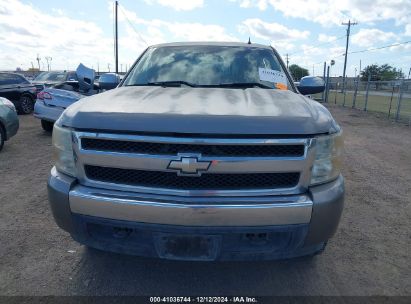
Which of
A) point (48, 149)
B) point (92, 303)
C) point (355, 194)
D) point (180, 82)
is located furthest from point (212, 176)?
point (48, 149)

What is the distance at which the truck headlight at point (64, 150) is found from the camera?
2.41 m

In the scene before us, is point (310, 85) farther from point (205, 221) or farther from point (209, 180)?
point (205, 221)

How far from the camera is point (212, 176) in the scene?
2236 mm

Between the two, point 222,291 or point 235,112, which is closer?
point 235,112

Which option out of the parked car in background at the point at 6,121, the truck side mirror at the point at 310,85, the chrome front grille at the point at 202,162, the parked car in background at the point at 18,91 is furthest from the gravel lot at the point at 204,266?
the parked car in background at the point at 18,91

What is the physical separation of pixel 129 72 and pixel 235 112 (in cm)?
199

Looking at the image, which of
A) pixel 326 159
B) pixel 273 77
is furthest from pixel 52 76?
pixel 326 159

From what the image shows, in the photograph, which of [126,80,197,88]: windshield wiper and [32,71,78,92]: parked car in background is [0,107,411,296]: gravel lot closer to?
[126,80,197,88]: windshield wiper

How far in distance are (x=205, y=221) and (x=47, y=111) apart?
8.16 m

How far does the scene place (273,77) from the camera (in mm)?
3557

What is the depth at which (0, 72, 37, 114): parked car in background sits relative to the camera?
43.9 ft

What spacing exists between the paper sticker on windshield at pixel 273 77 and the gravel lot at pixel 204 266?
165 cm

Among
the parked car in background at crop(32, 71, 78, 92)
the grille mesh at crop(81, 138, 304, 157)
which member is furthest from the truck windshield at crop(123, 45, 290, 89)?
the parked car in background at crop(32, 71, 78, 92)

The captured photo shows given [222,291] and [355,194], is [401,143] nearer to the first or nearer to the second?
[355,194]
